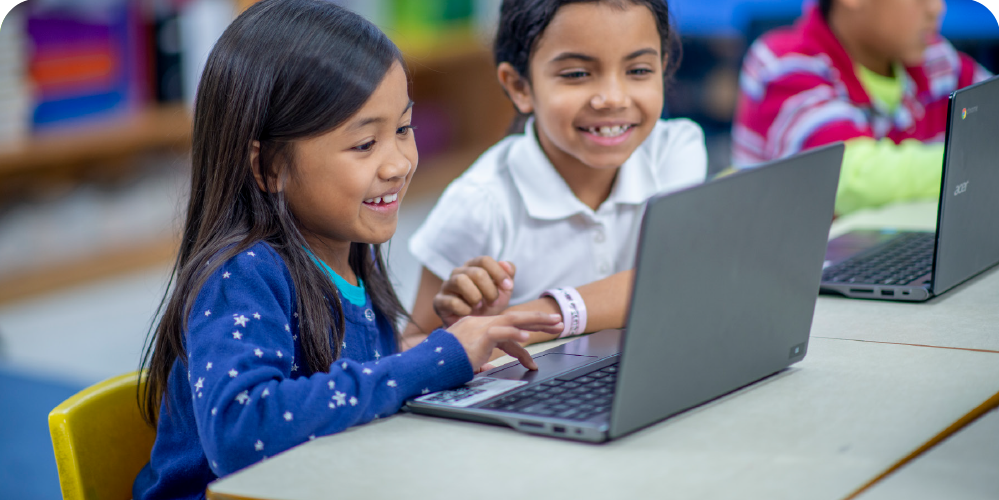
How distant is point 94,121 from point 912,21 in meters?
2.34

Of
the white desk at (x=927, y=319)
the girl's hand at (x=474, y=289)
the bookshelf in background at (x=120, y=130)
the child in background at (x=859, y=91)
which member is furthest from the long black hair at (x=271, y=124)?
the bookshelf in background at (x=120, y=130)

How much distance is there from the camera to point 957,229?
1161 millimetres

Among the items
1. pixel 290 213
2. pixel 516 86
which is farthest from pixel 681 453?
pixel 516 86

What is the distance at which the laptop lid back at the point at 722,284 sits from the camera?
71 cm

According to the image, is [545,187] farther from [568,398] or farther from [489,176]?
[568,398]

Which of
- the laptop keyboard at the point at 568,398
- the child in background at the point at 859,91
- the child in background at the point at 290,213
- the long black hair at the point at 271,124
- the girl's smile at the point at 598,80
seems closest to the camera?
the laptop keyboard at the point at 568,398

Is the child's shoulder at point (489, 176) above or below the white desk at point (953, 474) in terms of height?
above

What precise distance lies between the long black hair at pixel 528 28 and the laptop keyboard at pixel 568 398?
2.12 feet

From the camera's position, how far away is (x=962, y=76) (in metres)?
2.12

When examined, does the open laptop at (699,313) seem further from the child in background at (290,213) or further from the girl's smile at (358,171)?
the girl's smile at (358,171)

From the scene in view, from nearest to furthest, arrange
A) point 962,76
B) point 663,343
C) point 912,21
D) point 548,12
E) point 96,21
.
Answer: point 663,343, point 548,12, point 912,21, point 962,76, point 96,21

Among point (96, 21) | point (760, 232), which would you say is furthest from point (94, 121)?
point (760, 232)

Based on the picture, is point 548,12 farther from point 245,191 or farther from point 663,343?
point 663,343

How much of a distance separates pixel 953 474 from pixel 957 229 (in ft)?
1.83
